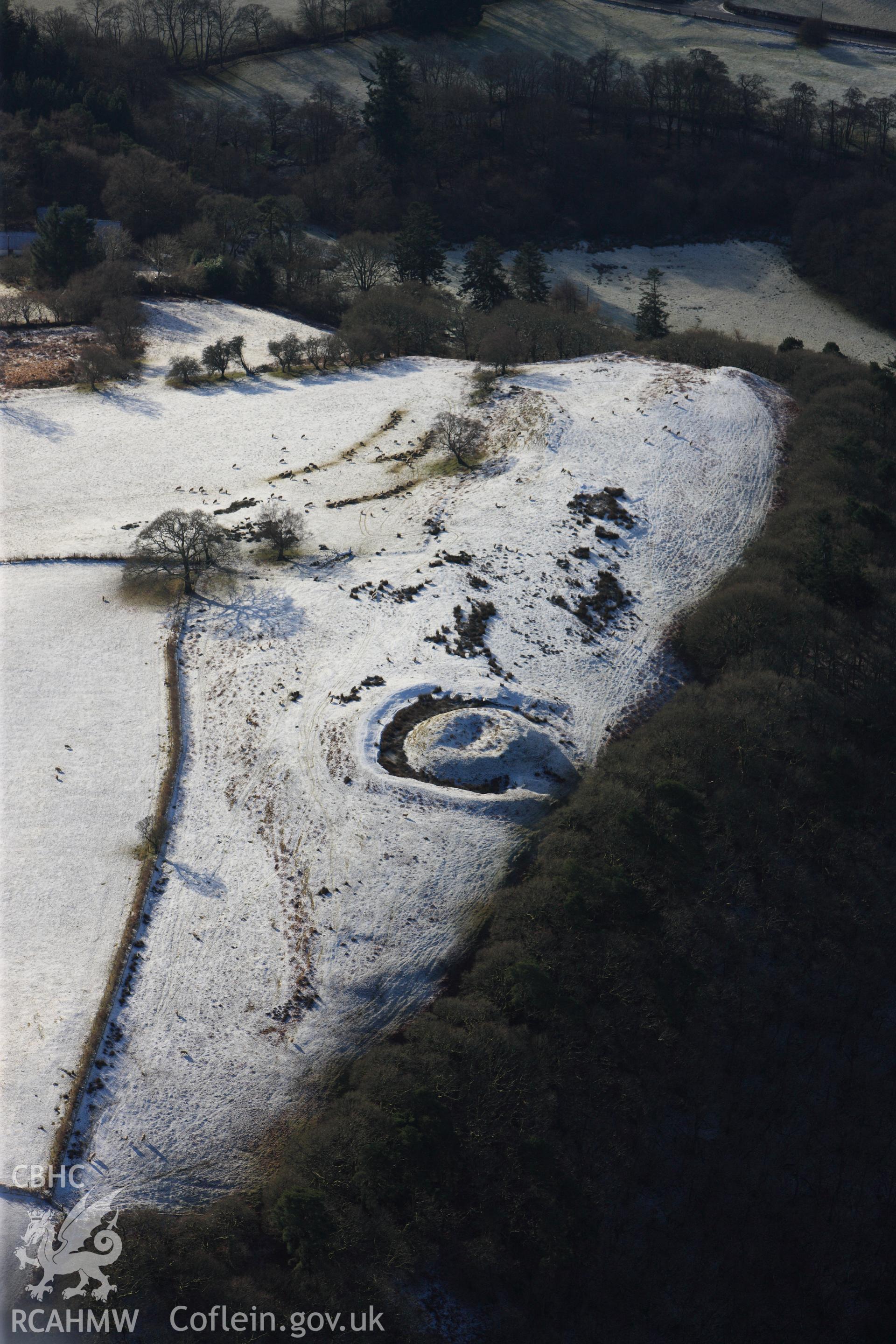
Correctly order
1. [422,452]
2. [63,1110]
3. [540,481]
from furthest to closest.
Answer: [422,452], [540,481], [63,1110]

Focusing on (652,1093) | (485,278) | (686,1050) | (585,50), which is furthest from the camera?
(585,50)

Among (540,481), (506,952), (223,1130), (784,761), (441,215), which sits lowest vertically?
(223,1130)

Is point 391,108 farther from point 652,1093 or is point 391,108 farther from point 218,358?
point 652,1093

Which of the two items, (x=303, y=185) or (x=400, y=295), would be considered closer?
(x=400, y=295)

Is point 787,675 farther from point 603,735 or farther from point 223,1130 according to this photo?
point 223,1130

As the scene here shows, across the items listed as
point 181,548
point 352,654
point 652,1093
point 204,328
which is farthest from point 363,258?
point 652,1093

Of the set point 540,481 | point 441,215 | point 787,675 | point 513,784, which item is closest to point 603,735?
point 513,784

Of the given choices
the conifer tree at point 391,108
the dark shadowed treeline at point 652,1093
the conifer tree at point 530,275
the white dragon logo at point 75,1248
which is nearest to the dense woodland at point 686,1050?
the dark shadowed treeline at point 652,1093
